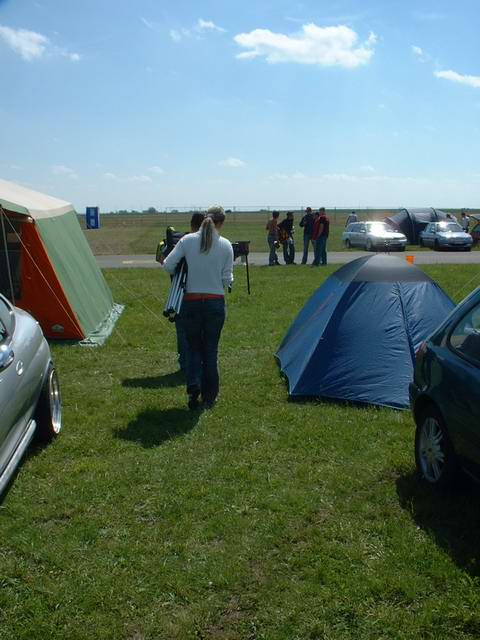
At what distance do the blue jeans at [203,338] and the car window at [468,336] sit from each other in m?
2.29

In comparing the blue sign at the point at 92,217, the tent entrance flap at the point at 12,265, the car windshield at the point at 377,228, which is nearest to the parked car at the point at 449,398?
the tent entrance flap at the point at 12,265

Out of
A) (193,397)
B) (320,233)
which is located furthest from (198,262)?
(320,233)

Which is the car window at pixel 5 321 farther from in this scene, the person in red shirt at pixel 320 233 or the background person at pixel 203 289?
the person in red shirt at pixel 320 233

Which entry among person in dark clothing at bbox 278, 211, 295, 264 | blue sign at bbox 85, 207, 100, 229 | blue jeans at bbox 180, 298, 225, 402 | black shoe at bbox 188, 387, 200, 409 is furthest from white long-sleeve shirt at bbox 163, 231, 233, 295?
blue sign at bbox 85, 207, 100, 229

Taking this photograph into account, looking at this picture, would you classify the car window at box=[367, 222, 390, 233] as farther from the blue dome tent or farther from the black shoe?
the black shoe

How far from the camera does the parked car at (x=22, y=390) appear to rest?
4.16 metres

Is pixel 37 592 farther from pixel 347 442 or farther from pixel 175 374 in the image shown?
pixel 175 374

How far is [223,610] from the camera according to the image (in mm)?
3232

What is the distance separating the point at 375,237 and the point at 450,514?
25.6 meters

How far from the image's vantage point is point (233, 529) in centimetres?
401

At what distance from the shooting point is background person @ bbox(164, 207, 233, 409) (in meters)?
6.05

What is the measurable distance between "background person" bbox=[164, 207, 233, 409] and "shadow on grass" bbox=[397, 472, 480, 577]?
2279 mm

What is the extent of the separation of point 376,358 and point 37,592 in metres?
3.89

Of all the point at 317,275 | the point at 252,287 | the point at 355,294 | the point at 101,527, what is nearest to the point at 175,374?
the point at 355,294
